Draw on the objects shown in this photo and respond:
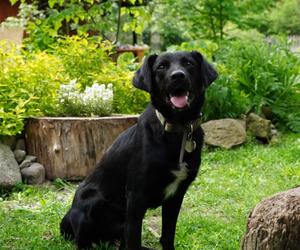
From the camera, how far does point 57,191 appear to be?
17.8ft

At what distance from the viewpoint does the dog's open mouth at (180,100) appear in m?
3.01

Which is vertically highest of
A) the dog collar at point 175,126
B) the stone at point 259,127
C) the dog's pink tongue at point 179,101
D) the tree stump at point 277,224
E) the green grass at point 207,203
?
the dog's pink tongue at point 179,101

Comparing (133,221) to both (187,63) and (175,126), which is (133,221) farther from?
(187,63)

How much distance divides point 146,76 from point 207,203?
210 cm

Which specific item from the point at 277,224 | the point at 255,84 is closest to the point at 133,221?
the point at 277,224

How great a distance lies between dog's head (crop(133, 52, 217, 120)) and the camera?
3025mm

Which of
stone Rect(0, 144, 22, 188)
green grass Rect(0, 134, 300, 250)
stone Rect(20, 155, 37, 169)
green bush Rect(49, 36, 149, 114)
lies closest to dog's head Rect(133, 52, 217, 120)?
green grass Rect(0, 134, 300, 250)

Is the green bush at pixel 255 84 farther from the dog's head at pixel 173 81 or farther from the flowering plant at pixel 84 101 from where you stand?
the dog's head at pixel 173 81

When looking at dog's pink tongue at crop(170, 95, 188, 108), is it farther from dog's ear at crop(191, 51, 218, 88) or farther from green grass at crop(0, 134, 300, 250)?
green grass at crop(0, 134, 300, 250)

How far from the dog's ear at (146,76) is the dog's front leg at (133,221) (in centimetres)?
65

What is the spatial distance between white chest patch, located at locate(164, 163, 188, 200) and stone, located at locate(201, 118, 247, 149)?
3.96 m

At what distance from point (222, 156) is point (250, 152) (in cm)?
44

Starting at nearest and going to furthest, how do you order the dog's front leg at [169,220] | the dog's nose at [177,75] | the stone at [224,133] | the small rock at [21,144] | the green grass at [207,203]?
the dog's nose at [177,75] → the dog's front leg at [169,220] → the green grass at [207,203] → the small rock at [21,144] → the stone at [224,133]

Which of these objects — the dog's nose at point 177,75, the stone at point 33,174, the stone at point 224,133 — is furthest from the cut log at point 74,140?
the dog's nose at point 177,75
